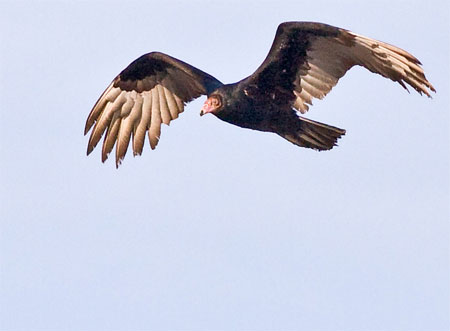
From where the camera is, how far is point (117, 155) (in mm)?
13742

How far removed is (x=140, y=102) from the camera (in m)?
14.0

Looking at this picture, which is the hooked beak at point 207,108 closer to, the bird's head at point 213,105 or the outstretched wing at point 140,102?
the bird's head at point 213,105

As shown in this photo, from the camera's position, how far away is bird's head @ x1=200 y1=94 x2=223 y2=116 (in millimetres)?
12305

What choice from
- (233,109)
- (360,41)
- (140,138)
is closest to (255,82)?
(233,109)

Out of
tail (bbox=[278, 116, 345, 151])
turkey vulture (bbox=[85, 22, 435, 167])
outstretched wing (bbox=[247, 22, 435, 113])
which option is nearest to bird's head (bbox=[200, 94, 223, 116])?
turkey vulture (bbox=[85, 22, 435, 167])

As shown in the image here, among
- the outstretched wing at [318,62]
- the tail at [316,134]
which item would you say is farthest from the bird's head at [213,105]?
the tail at [316,134]

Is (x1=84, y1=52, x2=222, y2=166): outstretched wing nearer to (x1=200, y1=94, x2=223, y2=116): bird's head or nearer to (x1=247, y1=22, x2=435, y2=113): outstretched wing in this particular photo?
(x1=200, y1=94, x2=223, y2=116): bird's head

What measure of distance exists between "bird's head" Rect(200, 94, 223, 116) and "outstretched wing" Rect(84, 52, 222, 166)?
1.27 metres

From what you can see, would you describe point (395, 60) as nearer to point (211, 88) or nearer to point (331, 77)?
point (331, 77)

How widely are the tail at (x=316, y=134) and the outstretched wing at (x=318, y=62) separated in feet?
0.84

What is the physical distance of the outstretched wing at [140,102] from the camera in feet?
45.2

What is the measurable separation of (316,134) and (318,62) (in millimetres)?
682

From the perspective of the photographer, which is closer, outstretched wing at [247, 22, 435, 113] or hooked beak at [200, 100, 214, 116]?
outstretched wing at [247, 22, 435, 113]

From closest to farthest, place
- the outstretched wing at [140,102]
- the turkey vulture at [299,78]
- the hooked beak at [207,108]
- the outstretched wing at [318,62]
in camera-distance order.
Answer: the outstretched wing at [318,62]
the turkey vulture at [299,78]
the hooked beak at [207,108]
the outstretched wing at [140,102]
